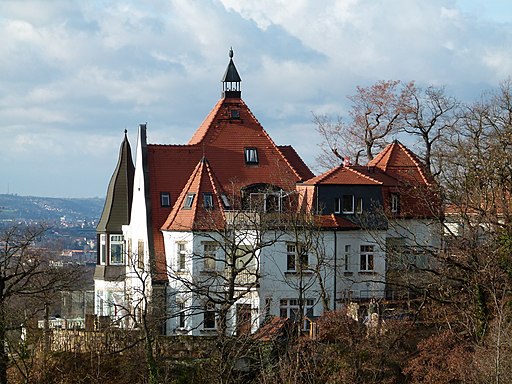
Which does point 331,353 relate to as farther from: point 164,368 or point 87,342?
point 87,342

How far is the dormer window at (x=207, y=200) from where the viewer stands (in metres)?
39.3

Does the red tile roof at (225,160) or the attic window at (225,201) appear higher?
the red tile roof at (225,160)

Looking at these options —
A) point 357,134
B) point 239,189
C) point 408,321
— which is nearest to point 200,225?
point 239,189

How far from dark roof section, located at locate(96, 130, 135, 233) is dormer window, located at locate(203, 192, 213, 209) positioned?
612 cm

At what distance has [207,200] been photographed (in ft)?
130

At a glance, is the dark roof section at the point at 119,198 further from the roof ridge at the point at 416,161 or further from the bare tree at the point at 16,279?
the roof ridge at the point at 416,161

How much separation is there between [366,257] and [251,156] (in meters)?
6.58

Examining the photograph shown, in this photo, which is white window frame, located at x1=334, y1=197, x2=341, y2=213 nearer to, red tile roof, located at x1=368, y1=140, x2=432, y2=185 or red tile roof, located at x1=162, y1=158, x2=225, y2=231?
red tile roof, located at x1=368, y1=140, x2=432, y2=185

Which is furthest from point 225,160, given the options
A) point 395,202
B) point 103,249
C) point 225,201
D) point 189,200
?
point 395,202

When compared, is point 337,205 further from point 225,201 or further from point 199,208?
point 199,208

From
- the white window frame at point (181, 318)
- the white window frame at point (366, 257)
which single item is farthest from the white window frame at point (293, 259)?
the white window frame at point (181, 318)

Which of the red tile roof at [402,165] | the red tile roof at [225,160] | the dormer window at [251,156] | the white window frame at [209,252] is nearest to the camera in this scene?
the white window frame at [209,252]

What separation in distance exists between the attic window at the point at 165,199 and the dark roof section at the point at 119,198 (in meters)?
3.50

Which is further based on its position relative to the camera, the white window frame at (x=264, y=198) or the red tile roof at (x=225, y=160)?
the red tile roof at (x=225, y=160)
